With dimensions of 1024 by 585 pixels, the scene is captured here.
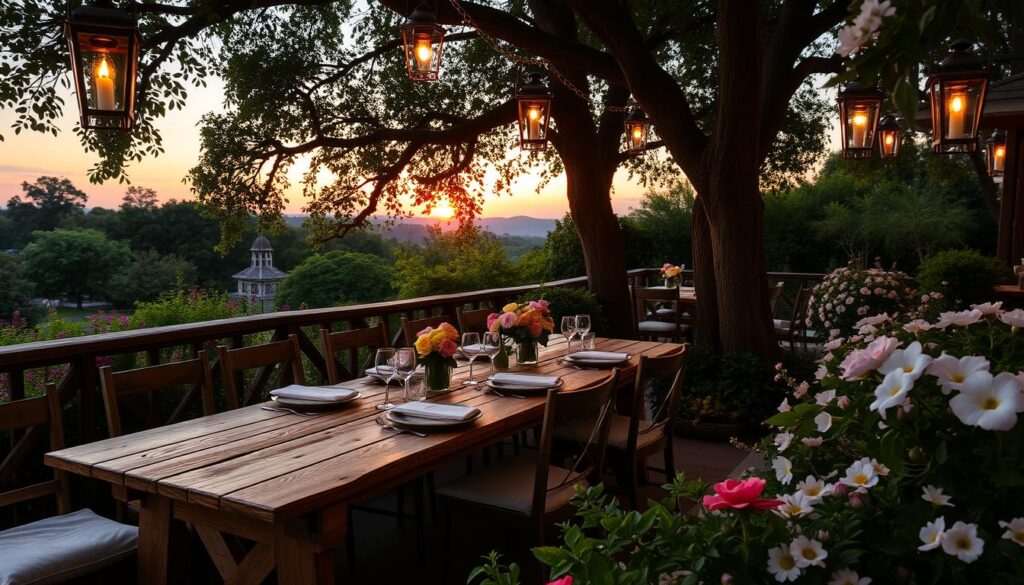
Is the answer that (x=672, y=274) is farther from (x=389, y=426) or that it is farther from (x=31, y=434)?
(x=31, y=434)

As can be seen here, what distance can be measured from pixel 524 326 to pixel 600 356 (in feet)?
1.60

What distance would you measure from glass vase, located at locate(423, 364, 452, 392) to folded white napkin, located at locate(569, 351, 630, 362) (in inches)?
35.4

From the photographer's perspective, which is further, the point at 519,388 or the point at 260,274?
the point at 260,274

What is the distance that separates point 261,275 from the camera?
1135cm

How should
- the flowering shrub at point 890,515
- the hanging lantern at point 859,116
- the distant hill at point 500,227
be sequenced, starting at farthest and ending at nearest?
the distant hill at point 500,227 → the hanging lantern at point 859,116 → the flowering shrub at point 890,515

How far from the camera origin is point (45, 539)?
232 cm

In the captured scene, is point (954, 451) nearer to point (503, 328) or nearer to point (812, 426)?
point (812, 426)

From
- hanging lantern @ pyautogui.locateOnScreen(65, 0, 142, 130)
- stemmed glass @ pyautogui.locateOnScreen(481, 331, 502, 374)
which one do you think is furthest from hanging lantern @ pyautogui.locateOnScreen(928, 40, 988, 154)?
hanging lantern @ pyautogui.locateOnScreen(65, 0, 142, 130)

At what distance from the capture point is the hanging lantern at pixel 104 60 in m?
2.35

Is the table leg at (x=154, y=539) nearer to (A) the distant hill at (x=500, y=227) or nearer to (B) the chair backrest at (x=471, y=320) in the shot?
(B) the chair backrest at (x=471, y=320)

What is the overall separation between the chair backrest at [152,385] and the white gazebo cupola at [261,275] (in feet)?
25.8

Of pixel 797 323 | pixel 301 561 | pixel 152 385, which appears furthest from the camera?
pixel 797 323

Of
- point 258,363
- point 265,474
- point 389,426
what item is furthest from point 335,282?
point 265,474

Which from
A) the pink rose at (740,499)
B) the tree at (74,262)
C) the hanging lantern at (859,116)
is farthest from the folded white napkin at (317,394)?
the tree at (74,262)
